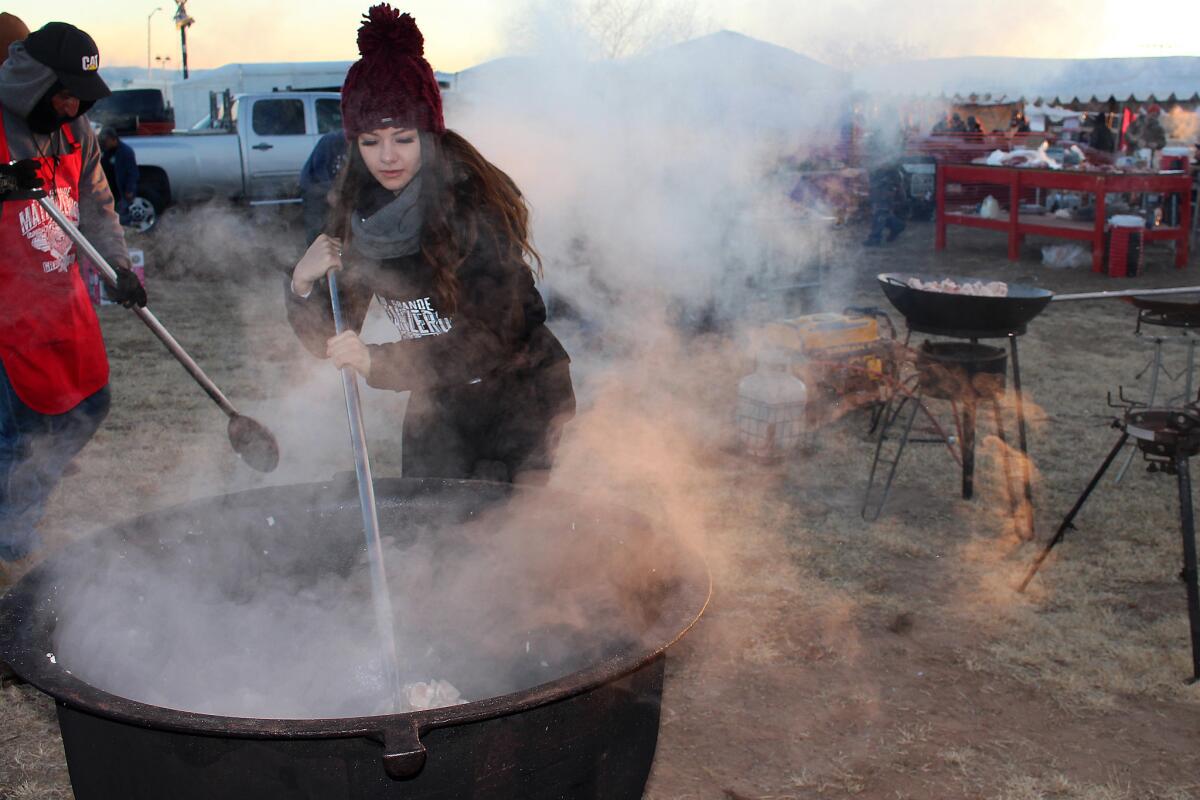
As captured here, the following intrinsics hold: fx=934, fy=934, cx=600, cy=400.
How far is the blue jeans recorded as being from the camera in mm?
3350

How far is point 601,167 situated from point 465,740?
4.62 m

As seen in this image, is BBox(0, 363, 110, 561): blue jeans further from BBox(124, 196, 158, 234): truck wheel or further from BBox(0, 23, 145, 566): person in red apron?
BBox(124, 196, 158, 234): truck wheel

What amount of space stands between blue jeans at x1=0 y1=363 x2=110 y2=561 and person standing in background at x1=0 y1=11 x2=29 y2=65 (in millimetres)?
1148

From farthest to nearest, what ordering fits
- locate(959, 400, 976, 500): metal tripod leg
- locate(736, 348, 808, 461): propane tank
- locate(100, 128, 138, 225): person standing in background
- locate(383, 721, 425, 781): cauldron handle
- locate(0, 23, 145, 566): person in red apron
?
locate(100, 128, 138, 225): person standing in background, locate(736, 348, 808, 461): propane tank, locate(959, 400, 976, 500): metal tripod leg, locate(0, 23, 145, 566): person in red apron, locate(383, 721, 425, 781): cauldron handle

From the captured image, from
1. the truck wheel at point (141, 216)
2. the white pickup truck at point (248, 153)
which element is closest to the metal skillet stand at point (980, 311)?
the white pickup truck at point (248, 153)

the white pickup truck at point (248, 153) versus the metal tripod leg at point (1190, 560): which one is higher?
the white pickup truck at point (248, 153)

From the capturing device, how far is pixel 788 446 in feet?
17.7

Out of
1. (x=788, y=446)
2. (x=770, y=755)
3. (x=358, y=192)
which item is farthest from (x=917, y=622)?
(x=358, y=192)

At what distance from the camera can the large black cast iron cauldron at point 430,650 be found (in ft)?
4.62

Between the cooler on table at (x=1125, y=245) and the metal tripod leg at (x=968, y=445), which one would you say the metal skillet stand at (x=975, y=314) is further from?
the cooler on table at (x=1125, y=245)

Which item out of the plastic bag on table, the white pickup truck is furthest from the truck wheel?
the plastic bag on table

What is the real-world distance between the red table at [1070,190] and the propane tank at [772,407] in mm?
7093

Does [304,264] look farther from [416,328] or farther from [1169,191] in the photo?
[1169,191]

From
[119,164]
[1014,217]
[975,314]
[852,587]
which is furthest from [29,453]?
[1014,217]
